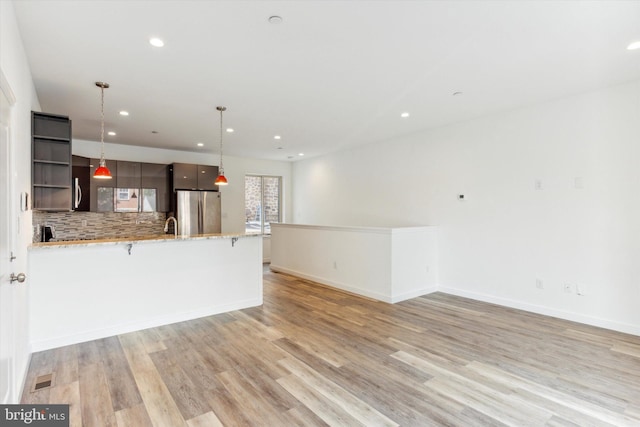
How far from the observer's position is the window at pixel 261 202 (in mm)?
8484

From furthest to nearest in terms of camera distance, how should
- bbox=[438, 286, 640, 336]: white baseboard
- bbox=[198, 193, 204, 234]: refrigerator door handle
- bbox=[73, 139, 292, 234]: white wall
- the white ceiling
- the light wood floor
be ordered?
1. bbox=[198, 193, 204, 234]: refrigerator door handle
2. bbox=[73, 139, 292, 234]: white wall
3. bbox=[438, 286, 640, 336]: white baseboard
4. the white ceiling
5. the light wood floor

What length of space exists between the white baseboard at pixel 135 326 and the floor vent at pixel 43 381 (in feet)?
2.12

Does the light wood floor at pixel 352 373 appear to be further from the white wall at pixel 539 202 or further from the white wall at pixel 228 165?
the white wall at pixel 228 165

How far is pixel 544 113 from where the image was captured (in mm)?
4164

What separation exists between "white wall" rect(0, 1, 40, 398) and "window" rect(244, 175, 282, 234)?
17.5 feet

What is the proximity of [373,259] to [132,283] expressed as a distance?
124 inches

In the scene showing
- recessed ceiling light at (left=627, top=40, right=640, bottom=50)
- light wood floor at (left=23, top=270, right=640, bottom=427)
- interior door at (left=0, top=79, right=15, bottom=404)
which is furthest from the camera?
recessed ceiling light at (left=627, top=40, right=640, bottom=50)

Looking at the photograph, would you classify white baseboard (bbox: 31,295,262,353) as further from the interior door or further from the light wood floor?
the interior door

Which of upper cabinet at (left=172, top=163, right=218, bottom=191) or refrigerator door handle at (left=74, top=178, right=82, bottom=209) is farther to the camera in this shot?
upper cabinet at (left=172, top=163, right=218, bottom=191)

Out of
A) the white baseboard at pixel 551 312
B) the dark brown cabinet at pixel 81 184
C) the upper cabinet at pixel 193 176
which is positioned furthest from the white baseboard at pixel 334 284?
the dark brown cabinet at pixel 81 184

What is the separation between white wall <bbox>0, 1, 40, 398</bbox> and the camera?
6.73 feet

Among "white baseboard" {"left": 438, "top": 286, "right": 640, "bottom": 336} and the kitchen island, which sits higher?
the kitchen island

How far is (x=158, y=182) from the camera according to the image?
654 cm

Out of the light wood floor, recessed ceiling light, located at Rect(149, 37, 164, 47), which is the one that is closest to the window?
the light wood floor
